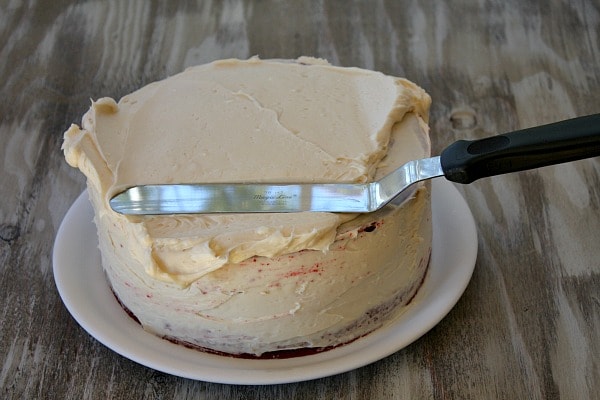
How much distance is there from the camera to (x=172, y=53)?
2471 mm

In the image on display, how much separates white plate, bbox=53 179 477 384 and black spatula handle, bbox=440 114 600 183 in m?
0.33

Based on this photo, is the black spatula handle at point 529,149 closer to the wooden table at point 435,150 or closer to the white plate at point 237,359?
the white plate at point 237,359

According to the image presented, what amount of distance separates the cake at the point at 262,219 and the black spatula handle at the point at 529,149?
0.16 meters

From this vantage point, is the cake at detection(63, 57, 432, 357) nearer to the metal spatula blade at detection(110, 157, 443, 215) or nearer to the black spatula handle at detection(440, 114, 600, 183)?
the metal spatula blade at detection(110, 157, 443, 215)

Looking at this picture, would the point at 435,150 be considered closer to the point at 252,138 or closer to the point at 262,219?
the point at 252,138

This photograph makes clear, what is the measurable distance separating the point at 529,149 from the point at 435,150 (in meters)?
0.90

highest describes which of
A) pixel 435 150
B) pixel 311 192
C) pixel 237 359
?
pixel 311 192

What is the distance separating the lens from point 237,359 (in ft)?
4.50

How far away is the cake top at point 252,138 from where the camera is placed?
1.26 metres

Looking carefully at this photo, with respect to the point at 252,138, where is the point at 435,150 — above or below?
below

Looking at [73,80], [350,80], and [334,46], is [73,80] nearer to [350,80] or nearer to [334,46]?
[334,46]

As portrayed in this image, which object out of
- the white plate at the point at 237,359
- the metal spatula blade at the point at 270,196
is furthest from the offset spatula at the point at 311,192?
the white plate at the point at 237,359

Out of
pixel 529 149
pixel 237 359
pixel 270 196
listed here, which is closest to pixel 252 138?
pixel 270 196

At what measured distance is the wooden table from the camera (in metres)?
1.44
